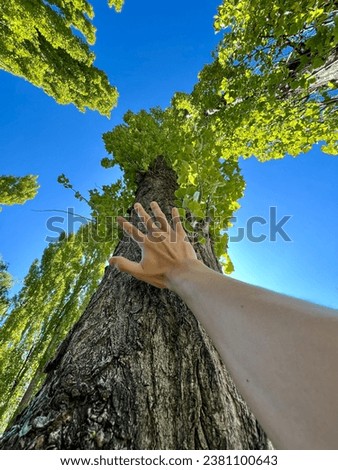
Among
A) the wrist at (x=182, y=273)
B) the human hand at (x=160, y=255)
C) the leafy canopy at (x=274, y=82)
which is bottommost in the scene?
the wrist at (x=182, y=273)

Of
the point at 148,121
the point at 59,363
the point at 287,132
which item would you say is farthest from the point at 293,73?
the point at 59,363

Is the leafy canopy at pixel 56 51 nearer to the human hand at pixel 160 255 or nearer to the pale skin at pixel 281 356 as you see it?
the human hand at pixel 160 255

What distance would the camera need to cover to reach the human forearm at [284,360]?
517 mm

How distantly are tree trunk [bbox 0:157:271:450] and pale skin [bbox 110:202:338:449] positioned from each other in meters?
0.37

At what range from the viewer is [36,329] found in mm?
12539

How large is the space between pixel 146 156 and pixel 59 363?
3277mm

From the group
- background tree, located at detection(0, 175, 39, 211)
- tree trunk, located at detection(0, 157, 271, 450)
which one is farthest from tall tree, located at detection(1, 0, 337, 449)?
background tree, located at detection(0, 175, 39, 211)

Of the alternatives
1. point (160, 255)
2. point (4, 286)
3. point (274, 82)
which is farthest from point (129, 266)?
point (4, 286)

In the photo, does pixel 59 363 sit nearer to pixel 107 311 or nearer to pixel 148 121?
pixel 107 311

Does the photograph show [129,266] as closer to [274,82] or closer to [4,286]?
[274,82]

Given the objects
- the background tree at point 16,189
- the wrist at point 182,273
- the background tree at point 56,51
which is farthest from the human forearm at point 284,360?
the background tree at point 16,189

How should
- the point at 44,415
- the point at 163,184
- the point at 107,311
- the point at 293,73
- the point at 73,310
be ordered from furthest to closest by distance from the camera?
the point at 73,310 < the point at 293,73 < the point at 163,184 < the point at 107,311 < the point at 44,415

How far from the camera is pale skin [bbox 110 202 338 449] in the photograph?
518 mm

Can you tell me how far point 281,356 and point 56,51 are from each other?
10.8 m
